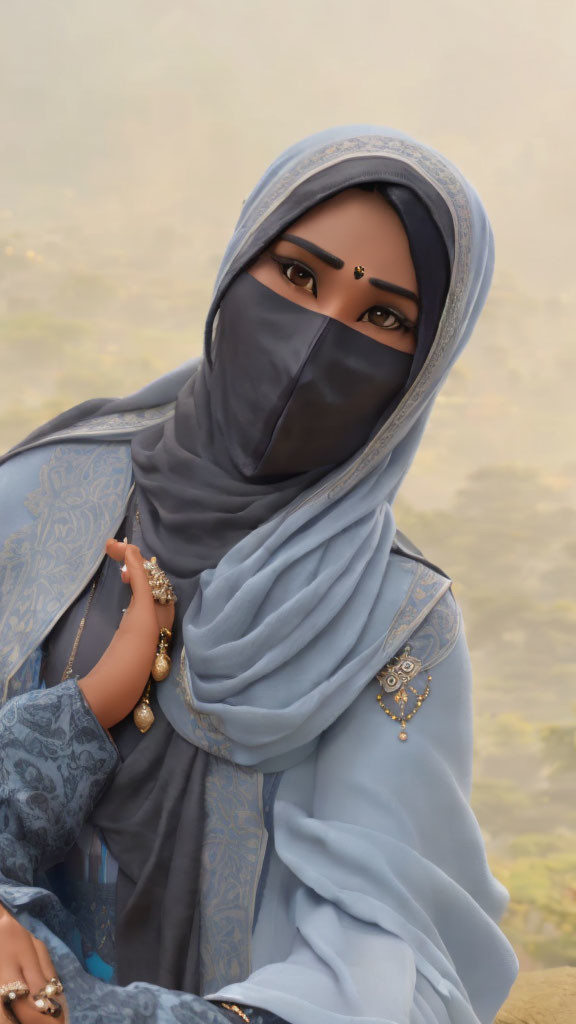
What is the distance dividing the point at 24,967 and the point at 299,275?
0.68 meters

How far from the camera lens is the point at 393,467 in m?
1.29

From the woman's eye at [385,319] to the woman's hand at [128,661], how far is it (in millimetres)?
342

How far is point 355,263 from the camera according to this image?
1.16m

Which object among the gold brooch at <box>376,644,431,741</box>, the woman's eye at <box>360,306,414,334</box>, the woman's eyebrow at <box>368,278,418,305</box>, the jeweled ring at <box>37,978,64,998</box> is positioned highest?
the woman's eyebrow at <box>368,278,418,305</box>

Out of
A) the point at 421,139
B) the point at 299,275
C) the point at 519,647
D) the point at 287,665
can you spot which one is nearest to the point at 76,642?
the point at 287,665

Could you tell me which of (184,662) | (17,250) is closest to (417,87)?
(17,250)

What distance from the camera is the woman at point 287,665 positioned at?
116 cm

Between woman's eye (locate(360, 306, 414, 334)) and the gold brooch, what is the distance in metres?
0.33

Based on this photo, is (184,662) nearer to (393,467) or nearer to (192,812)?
(192,812)

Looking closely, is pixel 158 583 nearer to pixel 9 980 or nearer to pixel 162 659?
pixel 162 659

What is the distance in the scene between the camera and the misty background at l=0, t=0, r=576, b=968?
3537mm

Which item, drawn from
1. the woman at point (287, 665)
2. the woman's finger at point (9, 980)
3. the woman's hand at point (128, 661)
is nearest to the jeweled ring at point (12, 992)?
the woman's finger at point (9, 980)

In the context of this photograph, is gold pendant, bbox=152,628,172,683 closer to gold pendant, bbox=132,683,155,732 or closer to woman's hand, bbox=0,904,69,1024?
gold pendant, bbox=132,683,155,732

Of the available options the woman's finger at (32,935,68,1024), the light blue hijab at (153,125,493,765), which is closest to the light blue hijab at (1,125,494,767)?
the light blue hijab at (153,125,493,765)
